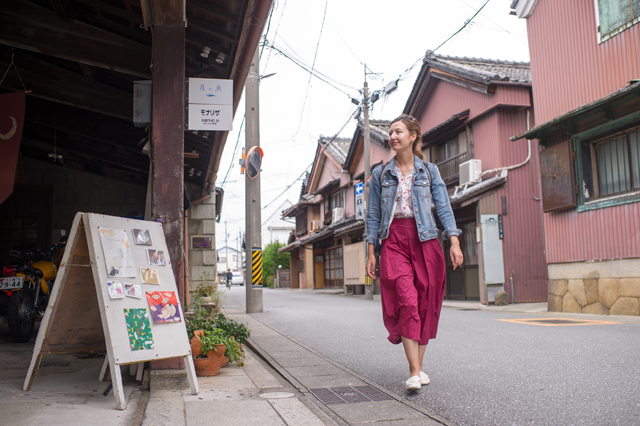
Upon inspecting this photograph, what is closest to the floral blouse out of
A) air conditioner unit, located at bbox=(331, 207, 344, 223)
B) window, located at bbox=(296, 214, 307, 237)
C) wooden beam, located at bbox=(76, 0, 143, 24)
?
wooden beam, located at bbox=(76, 0, 143, 24)

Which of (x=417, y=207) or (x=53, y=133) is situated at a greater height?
(x=53, y=133)

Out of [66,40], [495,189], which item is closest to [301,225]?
[495,189]

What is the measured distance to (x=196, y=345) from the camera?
13.9ft

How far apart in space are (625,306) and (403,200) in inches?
295

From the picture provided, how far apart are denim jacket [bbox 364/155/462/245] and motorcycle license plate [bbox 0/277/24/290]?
460 centimetres

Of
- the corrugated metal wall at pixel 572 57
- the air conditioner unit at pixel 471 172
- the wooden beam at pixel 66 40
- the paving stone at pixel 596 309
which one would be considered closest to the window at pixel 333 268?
the air conditioner unit at pixel 471 172

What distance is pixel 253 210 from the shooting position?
11.9 m

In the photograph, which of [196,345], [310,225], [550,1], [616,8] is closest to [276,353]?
[196,345]

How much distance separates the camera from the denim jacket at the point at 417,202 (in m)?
3.75

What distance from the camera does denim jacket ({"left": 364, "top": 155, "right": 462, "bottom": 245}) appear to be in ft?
12.3

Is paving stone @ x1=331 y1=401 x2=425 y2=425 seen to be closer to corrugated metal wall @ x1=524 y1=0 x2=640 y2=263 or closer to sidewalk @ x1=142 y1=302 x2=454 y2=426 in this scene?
sidewalk @ x1=142 y1=302 x2=454 y2=426

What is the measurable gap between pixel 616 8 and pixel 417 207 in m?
8.55

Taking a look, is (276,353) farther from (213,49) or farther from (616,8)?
(616,8)

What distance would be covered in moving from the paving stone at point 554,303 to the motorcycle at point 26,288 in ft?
31.4
